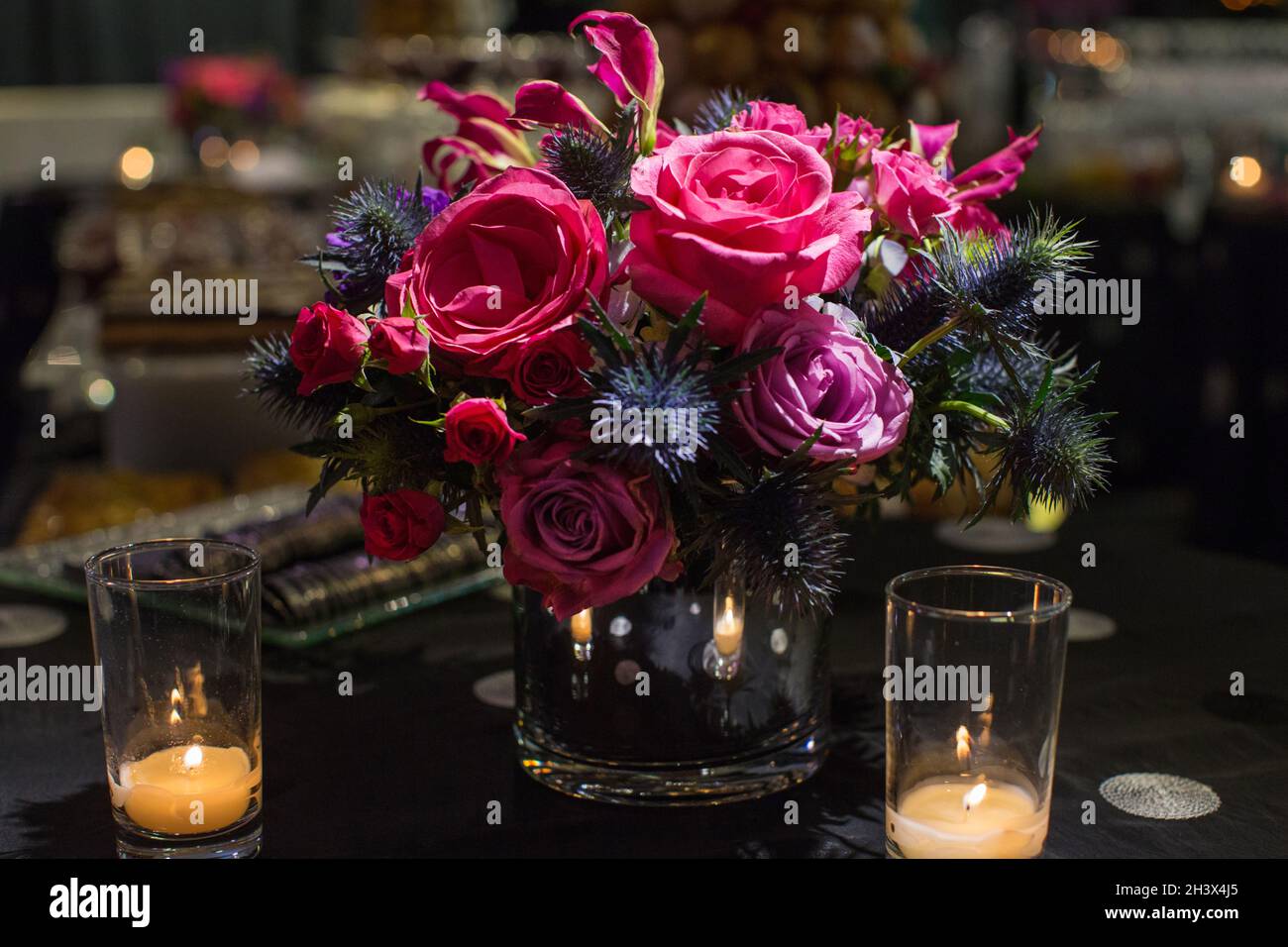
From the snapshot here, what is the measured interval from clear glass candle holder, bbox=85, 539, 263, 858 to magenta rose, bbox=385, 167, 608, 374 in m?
0.15

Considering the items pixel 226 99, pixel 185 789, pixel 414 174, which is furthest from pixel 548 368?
pixel 226 99

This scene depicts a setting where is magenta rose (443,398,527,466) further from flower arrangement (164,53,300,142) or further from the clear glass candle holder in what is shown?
flower arrangement (164,53,300,142)

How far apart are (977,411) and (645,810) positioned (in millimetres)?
259

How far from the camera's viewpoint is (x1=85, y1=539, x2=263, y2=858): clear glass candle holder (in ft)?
2.28

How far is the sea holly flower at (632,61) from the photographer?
0.76 meters

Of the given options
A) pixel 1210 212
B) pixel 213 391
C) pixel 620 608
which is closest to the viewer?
pixel 620 608

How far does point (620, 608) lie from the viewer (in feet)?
2.52

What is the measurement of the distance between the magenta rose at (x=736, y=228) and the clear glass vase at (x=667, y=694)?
158mm

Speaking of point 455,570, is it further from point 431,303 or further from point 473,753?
point 431,303

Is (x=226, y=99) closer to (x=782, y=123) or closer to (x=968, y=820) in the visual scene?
(x=782, y=123)

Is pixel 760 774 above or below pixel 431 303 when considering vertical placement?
below

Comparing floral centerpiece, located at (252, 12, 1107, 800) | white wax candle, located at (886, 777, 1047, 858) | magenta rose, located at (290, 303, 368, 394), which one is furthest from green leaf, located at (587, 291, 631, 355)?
white wax candle, located at (886, 777, 1047, 858)
